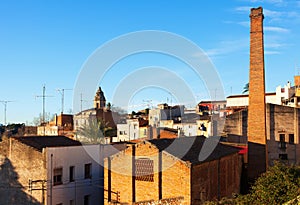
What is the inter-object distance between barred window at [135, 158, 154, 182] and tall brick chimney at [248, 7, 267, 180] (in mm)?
15111

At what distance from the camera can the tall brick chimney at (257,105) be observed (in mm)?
33969

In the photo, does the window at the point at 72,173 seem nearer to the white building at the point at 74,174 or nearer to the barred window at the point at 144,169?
the white building at the point at 74,174

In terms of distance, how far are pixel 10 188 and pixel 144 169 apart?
919 cm

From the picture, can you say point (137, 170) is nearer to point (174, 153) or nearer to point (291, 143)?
point (174, 153)

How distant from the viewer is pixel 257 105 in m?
34.3

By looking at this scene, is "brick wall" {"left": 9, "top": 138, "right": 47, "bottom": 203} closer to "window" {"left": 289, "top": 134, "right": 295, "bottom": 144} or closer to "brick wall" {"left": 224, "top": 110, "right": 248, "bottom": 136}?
"brick wall" {"left": 224, "top": 110, "right": 248, "bottom": 136}

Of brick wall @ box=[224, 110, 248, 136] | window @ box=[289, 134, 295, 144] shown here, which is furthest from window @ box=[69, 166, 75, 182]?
window @ box=[289, 134, 295, 144]

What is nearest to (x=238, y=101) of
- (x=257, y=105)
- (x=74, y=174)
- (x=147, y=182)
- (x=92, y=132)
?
(x=92, y=132)

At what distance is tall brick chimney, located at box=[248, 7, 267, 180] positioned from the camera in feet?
111

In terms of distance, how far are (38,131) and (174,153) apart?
44878 mm

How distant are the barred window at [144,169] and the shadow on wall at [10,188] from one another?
23.8 ft

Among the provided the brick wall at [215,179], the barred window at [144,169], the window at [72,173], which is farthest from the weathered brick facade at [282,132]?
the window at [72,173]

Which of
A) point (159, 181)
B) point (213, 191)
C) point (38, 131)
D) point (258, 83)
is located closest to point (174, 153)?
point (159, 181)

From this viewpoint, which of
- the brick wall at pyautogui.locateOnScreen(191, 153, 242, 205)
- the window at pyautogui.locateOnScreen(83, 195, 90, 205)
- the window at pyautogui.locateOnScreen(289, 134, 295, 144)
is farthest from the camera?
the window at pyautogui.locateOnScreen(289, 134, 295, 144)
